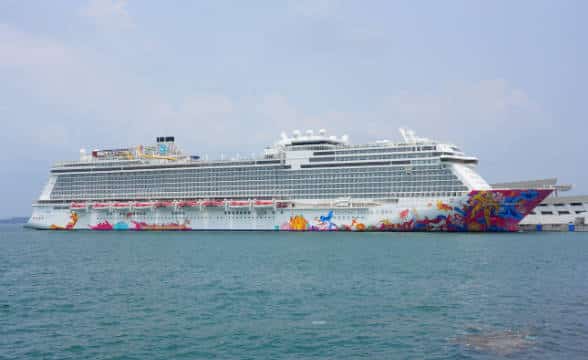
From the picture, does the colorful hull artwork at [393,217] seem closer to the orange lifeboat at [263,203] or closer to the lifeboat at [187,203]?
the orange lifeboat at [263,203]

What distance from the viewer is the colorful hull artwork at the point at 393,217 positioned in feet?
179

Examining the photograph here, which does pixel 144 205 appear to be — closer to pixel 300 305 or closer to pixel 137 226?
pixel 137 226

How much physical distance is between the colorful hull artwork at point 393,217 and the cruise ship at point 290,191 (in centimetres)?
10

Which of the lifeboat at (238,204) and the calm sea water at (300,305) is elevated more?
the lifeboat at (238,204)

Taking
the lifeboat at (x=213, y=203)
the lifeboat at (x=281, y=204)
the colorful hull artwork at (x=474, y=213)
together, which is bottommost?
the colorful hull artwork at (x=474, y=213)

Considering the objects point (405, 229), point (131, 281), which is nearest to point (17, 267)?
point (131, 281)

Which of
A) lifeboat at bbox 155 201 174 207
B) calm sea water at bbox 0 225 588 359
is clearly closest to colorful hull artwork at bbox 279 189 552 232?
calm sea water at bbox 0 225 588 359

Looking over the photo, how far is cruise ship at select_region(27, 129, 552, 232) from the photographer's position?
56688mm

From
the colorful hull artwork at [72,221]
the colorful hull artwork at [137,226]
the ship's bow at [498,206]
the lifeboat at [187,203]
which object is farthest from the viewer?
the colorful hull artwork at [72,221]

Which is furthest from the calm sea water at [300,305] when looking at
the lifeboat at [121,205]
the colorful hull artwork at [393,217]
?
the lifeboat at [121,205]

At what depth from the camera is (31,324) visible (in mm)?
20859

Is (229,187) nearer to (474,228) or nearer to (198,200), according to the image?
(198,200)

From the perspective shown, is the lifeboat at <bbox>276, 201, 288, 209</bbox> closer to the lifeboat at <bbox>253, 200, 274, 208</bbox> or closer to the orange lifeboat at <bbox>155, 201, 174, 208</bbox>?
the lifeboat at <bbox>253, 200, 274, 208</bbox>

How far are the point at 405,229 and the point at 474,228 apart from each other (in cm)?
646
